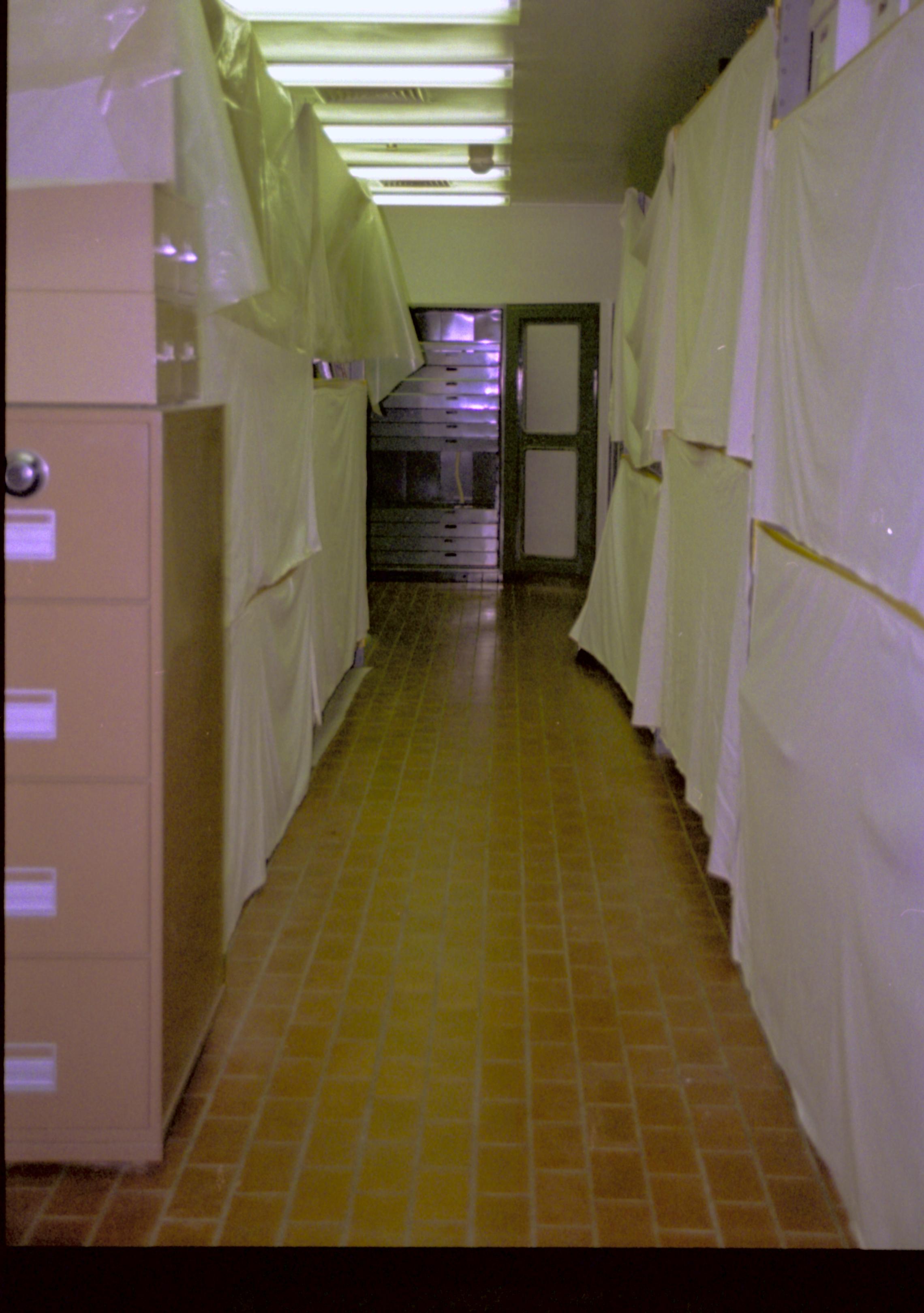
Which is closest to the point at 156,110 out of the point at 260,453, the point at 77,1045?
the point at 260,453

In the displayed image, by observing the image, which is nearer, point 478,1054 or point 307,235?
point 478,1054

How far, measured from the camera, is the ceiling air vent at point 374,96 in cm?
593

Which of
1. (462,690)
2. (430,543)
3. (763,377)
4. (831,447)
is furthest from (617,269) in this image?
(831,447)

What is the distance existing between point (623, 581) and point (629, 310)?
130cm

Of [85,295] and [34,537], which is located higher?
[85,295]

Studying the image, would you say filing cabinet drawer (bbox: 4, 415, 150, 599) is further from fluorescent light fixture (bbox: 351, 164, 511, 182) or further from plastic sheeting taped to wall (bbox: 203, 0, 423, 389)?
fluorescent light fixture (bbox: 351, 164, 511, 182)

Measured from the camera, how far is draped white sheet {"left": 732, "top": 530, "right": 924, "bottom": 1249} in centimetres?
177

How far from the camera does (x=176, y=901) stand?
2352 millimetres

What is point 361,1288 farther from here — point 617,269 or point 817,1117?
point 617,269

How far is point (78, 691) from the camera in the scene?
218 cm

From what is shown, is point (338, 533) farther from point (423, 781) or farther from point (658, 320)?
point (658, 320)

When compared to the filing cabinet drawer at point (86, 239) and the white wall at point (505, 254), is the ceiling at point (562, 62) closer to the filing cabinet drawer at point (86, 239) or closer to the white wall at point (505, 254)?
the white wall at point (505, 254)

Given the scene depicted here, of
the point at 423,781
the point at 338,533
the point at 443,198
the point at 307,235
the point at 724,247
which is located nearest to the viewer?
the point at 724,247

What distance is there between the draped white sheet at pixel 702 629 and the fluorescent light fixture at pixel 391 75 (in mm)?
2098
